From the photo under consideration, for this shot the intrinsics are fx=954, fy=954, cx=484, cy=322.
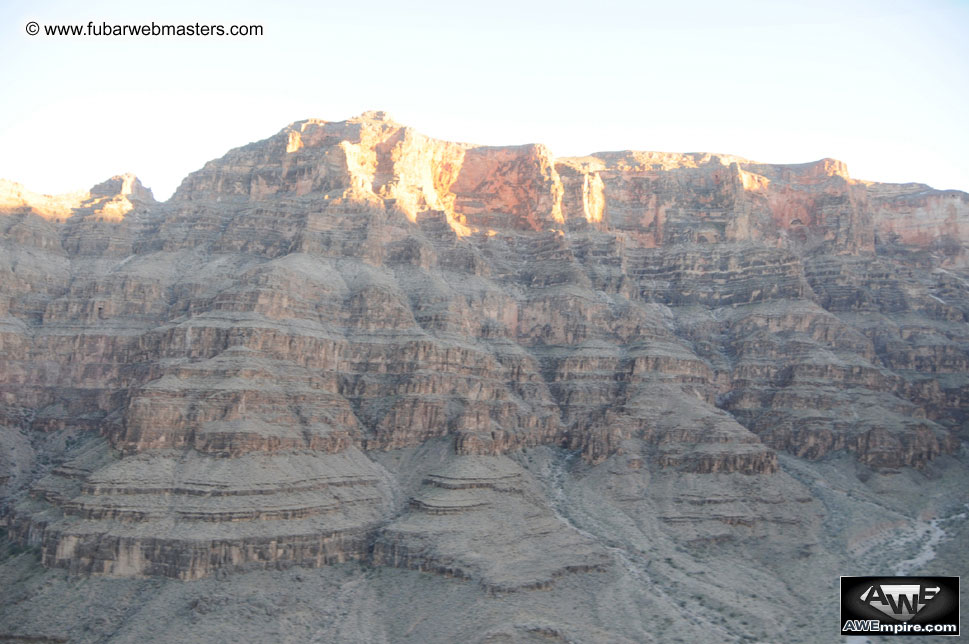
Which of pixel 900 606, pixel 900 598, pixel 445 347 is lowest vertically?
pixel 900 606

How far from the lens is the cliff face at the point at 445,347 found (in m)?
99.8

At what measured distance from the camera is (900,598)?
81000mm

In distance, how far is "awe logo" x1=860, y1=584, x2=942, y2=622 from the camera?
260 ft

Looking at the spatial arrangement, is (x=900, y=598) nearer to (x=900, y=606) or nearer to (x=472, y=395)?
(x=900, y=606)

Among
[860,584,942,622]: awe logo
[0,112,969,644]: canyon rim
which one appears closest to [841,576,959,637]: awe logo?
[860,584,942,622]: awe logo

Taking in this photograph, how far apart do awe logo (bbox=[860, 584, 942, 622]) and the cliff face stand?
2599cm

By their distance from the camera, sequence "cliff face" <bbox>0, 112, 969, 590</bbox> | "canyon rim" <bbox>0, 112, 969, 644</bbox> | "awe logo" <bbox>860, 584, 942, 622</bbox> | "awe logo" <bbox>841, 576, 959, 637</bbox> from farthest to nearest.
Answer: "cliff face" <bbox>0, 112, 969, 590</bbox>
"canyon rim" <bbox>0, 112, 969, 644</bbox>
"awe logo" <bbox>860, 584, 942, 622</bbox>
"awe logo" <bbox>841, 576, 959, 637</bbox>

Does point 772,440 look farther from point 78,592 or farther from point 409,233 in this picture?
point 78,592

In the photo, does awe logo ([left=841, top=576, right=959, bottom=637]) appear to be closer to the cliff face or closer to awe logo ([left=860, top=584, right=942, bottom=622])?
awe logo ([left=860, top=584, right=942, bottom=622])

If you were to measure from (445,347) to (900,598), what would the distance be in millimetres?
66157

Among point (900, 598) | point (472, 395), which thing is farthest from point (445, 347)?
point (900, 598)

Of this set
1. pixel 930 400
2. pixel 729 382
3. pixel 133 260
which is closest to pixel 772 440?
pixel 729 382

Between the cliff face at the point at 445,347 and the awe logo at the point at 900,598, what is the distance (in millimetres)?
25991

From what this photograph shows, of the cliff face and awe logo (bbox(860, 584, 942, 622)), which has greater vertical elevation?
the cliff face
